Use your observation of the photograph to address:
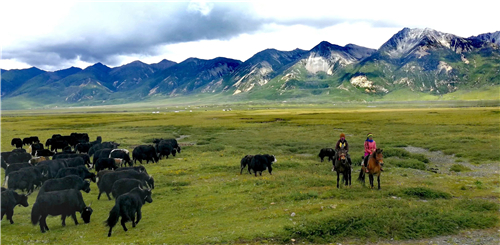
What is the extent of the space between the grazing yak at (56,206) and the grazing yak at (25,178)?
7537mm

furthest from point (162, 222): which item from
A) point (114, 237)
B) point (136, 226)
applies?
point (114, 237)

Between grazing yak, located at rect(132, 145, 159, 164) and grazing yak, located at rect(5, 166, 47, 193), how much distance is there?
10111 mm

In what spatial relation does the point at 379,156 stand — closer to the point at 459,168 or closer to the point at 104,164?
the point at 459,168

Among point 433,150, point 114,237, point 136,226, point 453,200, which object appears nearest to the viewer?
point 114,237

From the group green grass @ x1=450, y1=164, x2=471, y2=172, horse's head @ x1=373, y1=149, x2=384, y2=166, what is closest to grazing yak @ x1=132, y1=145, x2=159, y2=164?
horse's head @ x1=373, y1=149, x2=384, y2=166

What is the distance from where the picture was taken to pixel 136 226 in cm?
1534

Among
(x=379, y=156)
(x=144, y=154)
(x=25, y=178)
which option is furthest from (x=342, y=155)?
(x=25, y=178)

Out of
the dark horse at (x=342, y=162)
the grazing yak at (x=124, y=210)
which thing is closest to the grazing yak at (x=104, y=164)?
the grazing yak at (x=124, y=210)

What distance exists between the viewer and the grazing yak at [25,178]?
21266 millimetres

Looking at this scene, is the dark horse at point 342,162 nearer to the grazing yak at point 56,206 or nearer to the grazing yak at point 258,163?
the grazing yak at point 258,163

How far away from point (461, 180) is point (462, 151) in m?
14.7

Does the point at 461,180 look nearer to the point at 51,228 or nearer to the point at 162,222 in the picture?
the point at 162,222

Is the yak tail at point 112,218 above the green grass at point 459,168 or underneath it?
above

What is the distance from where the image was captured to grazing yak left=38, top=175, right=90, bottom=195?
737 inches
